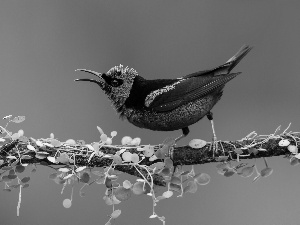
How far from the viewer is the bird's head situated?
186cm

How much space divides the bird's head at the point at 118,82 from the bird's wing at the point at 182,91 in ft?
0.30

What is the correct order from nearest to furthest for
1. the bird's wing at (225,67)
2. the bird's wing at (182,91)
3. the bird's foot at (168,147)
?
the bird's foot at (168,147), the bird's wing at (182,91), the bird's wing at (225,67)

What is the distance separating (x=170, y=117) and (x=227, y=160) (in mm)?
369

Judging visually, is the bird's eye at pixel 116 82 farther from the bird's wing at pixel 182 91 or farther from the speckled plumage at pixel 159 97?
the bird's wing at pixel 182 91

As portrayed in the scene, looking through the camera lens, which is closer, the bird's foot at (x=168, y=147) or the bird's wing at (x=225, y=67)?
the bird's foot at (x=168, y=147)

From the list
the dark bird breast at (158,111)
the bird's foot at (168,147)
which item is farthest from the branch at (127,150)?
the dark bird breast at (158,111)

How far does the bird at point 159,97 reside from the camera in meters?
1.84

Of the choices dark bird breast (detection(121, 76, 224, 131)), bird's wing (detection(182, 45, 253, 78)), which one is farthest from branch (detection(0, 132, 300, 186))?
bird's wing (detection(182, 45, 253, 78))

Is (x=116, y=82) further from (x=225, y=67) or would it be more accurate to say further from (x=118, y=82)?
(x=225, y=67)

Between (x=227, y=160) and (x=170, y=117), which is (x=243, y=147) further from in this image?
(x=170, y=117)

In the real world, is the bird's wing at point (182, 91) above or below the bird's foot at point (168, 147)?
above

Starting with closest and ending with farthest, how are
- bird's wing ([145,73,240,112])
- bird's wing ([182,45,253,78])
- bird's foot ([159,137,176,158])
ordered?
bird's foot ([159,137,176,158]) → bird's wing ([145,73,240,112]) → bird's wing ([182,45,253,78])

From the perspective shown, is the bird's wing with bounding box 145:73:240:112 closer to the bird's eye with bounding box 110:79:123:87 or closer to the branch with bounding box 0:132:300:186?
the bird's eye with bounding box 110:79:123:87

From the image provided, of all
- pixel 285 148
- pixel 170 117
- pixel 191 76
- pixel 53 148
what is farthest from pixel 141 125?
pixel 285 148
